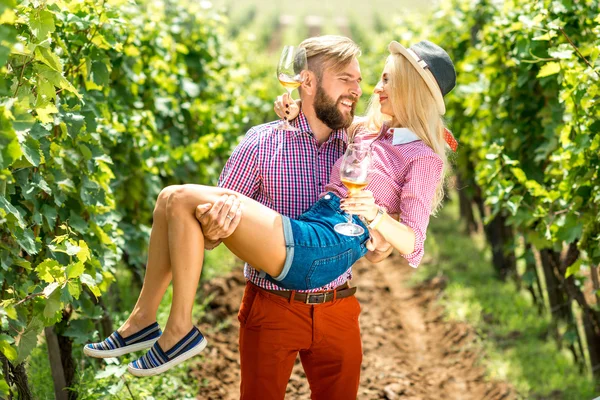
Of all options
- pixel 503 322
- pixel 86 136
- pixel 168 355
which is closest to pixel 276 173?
pixel 168 355

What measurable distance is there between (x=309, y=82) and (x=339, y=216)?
63 cm

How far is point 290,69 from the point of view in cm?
332

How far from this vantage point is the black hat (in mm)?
3270

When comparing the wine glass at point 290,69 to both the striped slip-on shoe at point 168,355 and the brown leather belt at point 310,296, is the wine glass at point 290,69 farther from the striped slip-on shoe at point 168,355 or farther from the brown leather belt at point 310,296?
the striped slip-on shoe at point 168,355

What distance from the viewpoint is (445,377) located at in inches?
214

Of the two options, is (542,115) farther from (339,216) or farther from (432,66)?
Answer: (339,216)

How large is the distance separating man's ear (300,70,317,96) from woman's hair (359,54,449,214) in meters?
0.31

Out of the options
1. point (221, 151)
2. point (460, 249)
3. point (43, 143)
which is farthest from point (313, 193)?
point (460, 249)

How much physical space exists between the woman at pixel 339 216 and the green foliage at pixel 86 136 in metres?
0.35

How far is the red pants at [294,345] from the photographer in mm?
3211

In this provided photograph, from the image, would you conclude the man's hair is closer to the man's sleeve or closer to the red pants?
the man's sleeve

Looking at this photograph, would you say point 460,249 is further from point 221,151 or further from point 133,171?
point 133,171

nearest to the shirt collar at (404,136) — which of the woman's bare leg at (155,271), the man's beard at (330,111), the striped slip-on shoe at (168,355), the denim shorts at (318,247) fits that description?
the man's beard at (330,111)

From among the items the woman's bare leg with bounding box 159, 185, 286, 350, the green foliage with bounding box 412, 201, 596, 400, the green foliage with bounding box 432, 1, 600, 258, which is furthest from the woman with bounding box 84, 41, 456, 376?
the green foliage with bounding box 412, 201, 596, 400
